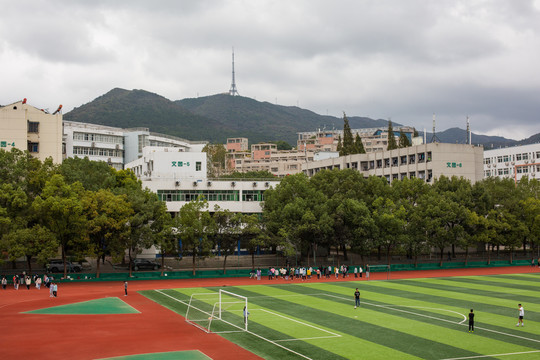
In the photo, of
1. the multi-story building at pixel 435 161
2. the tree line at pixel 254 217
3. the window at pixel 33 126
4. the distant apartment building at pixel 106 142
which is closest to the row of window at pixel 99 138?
the distant apartment building at pixel 106 142

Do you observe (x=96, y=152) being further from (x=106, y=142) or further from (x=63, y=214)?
(x=63, y=214)

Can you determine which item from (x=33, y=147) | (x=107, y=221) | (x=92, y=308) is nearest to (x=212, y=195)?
(x=107, y=221)

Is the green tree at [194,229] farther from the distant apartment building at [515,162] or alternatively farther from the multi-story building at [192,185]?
the distant apartment building at [515,162]

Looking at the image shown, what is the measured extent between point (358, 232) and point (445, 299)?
28.6 meters

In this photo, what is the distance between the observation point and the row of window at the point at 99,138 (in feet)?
450

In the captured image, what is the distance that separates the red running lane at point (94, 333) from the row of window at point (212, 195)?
35040mm

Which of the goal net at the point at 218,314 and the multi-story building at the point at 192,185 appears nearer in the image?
the goal net at the point at 218,314

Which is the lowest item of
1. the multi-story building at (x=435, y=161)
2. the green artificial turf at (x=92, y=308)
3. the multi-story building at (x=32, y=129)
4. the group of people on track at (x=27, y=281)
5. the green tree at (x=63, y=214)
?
the green artificial turf at (x=92, y=308)

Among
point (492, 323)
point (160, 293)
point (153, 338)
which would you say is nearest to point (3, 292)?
point (160, 293)

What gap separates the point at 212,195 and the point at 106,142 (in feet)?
197

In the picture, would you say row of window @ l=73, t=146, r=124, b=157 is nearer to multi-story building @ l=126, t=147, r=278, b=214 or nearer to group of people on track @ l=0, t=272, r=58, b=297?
multi-story building @ l=126, t=147, r=278, b=214

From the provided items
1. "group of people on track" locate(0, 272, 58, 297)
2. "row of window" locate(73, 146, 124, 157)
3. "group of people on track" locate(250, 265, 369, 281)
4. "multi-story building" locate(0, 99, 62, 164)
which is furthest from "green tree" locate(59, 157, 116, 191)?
"row of window" locate(73, 146, 124, 157)

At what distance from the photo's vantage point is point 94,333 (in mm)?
37344

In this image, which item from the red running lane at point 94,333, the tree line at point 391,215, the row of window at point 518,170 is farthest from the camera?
the row of window at point 518,170
